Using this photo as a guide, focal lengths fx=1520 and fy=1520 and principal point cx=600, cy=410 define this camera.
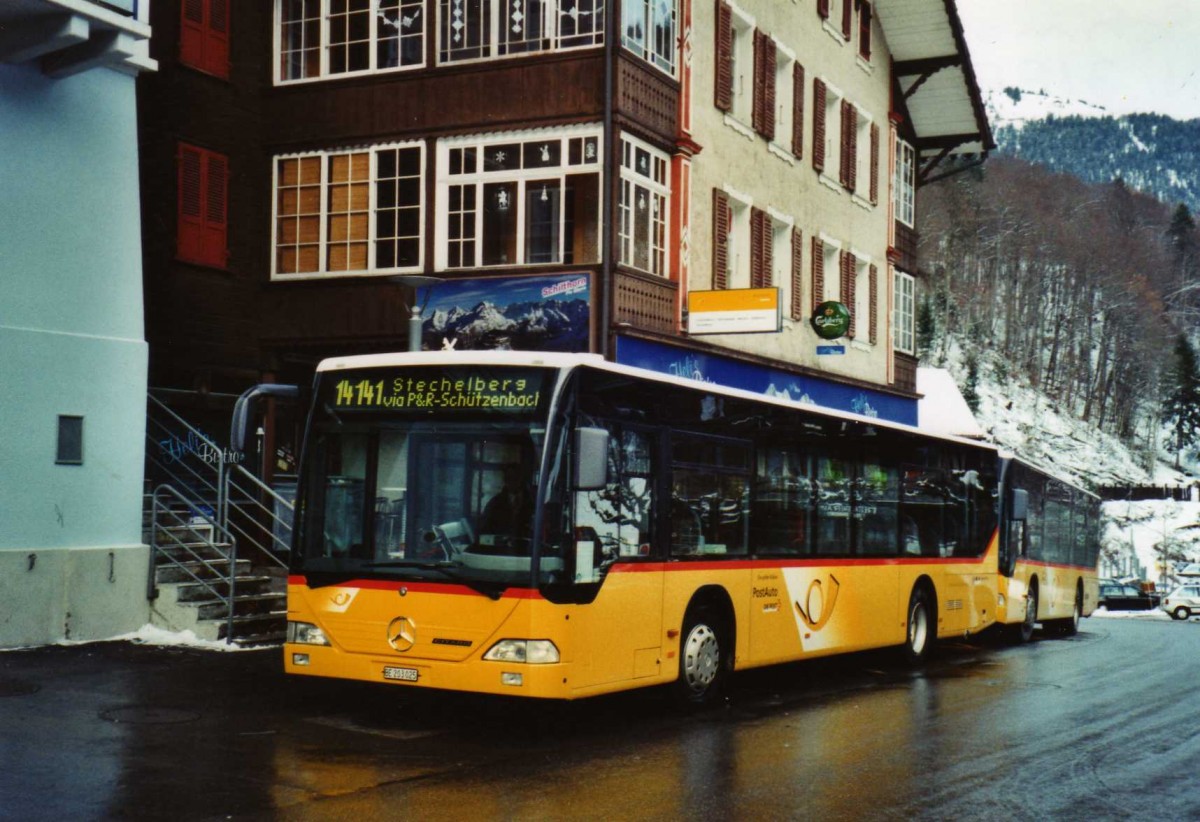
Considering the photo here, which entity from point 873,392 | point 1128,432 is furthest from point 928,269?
point 873,392

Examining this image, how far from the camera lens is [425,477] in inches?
426

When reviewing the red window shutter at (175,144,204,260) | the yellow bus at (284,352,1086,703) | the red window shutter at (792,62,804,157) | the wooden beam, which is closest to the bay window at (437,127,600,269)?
the red window shutter at (175,144,204,260)

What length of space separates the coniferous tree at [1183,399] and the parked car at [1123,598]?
245 feet

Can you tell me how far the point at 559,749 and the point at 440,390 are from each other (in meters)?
2.68

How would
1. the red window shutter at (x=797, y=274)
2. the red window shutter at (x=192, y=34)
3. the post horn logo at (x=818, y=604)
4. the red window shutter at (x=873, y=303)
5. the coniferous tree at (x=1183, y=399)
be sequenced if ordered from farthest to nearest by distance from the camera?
the coniferous tree at (x=1183, y=399) < the red window shutter at (x=873, y=303) < the red window shutter at (x=797, y=274) < the red window shutter at (x=192, y=34) < the post horn logo at (x=818, y=604)

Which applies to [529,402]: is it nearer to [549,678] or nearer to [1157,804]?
[549,678]

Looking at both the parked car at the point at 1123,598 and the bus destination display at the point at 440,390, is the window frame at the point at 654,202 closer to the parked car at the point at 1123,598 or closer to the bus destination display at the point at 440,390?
the bus destination display at the point at 440,390

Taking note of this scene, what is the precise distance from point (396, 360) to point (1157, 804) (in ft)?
19.5

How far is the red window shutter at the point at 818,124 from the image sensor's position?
101 ft

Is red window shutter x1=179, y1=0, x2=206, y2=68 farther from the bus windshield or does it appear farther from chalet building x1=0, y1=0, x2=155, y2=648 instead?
the bus windshield

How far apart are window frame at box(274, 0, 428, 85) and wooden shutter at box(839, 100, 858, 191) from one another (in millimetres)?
12056

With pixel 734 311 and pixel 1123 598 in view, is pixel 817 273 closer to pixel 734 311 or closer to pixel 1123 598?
pixel 734 311

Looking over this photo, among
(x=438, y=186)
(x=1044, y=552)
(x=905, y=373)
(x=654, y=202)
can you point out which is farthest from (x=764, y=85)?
(x=905, y=373)

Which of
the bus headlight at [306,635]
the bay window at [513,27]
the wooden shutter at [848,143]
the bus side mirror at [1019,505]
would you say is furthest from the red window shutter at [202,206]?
the wooden shutter at [848,143]
